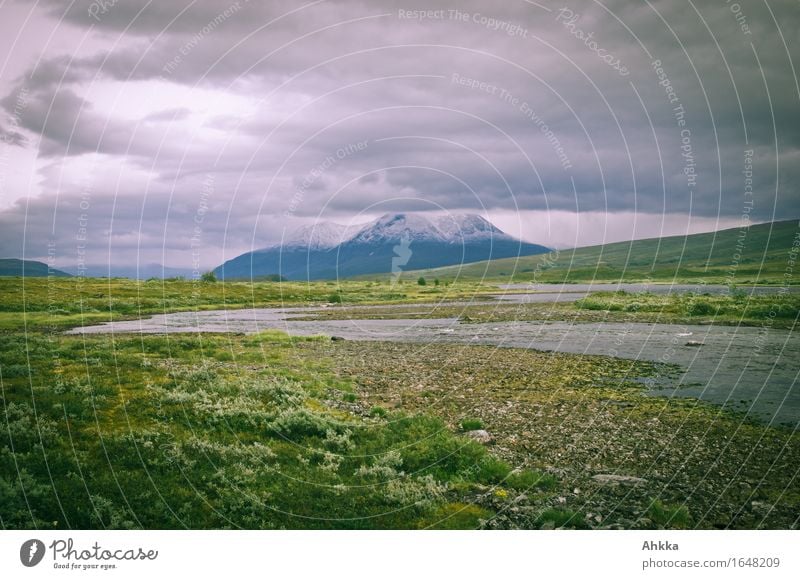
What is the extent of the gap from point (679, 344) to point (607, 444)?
86.7 feet

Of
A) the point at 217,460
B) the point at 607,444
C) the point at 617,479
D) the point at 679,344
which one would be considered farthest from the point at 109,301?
the point at 617,479

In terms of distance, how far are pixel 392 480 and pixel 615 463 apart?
19.4 feet

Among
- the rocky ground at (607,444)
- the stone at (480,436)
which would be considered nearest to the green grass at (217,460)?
the stone at (480,436)

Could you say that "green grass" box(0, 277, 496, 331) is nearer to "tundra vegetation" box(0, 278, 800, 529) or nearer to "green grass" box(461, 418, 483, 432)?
"tundra vegetation" box(0, 278, 800, 529)

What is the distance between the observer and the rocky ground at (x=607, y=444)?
11.1 metres

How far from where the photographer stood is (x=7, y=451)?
1203cm

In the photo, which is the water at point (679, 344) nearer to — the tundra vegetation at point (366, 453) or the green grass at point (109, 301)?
the tundra vegetation at point (366, 453)

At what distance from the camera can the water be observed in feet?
70.1

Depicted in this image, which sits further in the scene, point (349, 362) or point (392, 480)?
point (349, 362)

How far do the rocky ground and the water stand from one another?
2.29 meters

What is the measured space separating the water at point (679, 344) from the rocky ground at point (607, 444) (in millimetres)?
2293

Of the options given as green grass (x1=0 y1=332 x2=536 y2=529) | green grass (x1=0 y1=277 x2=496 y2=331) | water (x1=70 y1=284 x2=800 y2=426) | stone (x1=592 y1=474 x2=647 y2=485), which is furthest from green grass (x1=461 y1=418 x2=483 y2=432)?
green grass (x1=0 y1=277 x2=496 y2=331)
